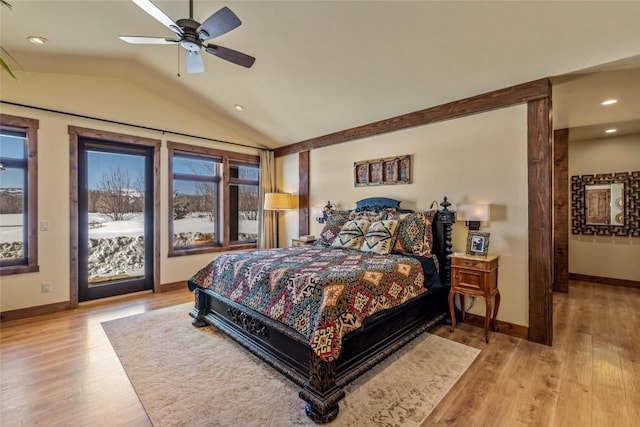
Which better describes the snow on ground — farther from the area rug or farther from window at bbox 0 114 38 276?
the area rug

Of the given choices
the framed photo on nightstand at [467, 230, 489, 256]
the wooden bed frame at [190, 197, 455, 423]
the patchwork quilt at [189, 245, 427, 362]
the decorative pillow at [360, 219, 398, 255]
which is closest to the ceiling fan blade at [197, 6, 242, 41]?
the patchwork quilt at [189, 245, 427, 362]

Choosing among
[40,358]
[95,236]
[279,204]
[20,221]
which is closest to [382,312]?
[40,358]

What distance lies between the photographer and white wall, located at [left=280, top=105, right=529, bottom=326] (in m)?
3.20

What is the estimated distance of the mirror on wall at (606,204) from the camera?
4988 millimetres

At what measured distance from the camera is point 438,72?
3.23 meters

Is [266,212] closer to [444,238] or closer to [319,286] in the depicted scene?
[444,238]

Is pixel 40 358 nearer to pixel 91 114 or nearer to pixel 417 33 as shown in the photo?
pixel 91 114

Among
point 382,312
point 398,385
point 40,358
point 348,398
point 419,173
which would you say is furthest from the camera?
point 419,173

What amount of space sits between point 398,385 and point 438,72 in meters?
3.12

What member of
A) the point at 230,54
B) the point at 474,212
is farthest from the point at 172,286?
the point at 474,212

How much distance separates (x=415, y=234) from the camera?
3.53 meters

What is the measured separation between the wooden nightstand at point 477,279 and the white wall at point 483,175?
18 cm

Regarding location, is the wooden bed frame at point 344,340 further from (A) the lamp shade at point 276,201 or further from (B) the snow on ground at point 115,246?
(A) the lamp shade at point 276,201

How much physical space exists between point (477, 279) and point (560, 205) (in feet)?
10.3
